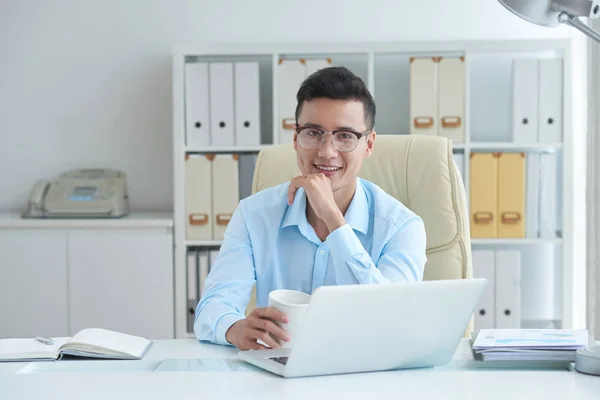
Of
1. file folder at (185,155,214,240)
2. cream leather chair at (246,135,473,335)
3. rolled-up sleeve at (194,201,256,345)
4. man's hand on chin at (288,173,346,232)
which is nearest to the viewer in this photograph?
rolled-up sleeve at (194,201,256,345)

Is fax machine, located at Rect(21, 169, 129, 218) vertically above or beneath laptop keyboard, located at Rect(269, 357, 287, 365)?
above

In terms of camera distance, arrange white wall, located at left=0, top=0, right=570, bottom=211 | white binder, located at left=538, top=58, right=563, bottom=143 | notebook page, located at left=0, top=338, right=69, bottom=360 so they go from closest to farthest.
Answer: notebook page, located at left=0, top=338, right=69, bottom=360
white binder, located at left=538, top=58, right=563, bottom=143
white wall, located at left=0, top=0, right=570, bottom=211

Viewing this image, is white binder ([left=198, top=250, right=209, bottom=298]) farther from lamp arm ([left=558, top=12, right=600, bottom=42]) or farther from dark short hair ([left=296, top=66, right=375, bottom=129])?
lamp arm ([left=558, top=12, right=600, bottom=42])

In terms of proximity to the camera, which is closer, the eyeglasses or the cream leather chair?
the eyeglasses

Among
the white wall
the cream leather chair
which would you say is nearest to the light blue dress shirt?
the cream leather chair

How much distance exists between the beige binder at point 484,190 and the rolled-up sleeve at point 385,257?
162 cm

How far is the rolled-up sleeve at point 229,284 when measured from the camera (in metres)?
1.60

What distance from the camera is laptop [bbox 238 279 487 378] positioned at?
1.18 m

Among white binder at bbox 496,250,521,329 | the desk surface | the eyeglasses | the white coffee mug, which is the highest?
the eyeglasses

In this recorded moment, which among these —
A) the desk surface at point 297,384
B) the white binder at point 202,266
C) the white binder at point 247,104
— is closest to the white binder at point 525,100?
the white binder at point 247,104

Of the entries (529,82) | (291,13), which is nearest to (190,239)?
(291,13)

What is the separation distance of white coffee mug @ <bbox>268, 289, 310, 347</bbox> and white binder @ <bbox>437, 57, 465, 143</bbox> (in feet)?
7.13

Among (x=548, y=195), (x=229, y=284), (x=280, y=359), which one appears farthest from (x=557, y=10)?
(x=548, y=195)

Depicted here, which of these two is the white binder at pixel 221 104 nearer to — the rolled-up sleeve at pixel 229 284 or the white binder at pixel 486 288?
the white binder at pixel 486 288
